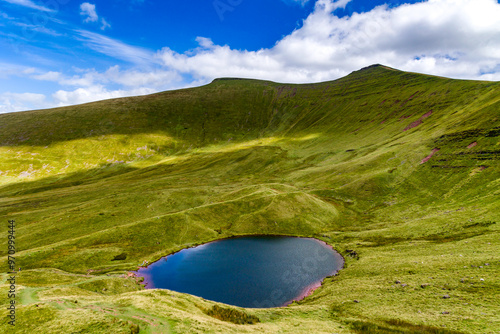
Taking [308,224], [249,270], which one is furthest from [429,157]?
[249,270]

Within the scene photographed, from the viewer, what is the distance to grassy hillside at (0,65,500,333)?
29500 mm

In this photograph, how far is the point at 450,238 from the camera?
183 ft

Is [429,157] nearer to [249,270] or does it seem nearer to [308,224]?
[308,224]

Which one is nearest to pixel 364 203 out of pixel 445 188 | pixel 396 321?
pixel 445 188

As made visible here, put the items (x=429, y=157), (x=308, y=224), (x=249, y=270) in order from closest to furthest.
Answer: (x=249, y=270) → (x=308, y=224) → (x=429, y=157)

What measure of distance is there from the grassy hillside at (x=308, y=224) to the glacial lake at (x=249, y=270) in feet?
15.7

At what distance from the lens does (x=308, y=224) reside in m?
86.9

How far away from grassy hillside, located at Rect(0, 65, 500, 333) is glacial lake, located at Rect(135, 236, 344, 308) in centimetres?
479

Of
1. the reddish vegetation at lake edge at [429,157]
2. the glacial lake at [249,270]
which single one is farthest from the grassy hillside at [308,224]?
the glacial lake at [249,270]

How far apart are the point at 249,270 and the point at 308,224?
115 ft

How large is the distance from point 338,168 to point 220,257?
9456cm

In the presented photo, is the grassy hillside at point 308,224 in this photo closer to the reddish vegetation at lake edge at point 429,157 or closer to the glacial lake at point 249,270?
the reddish vegetation at lake edge at point 429,157

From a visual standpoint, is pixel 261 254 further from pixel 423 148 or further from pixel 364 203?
pixel 423 148

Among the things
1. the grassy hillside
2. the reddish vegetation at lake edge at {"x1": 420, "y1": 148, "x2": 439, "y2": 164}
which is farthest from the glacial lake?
the reddish vegetation at lake edge at {"x1": 420, "y1": 148, "x2": 439, "y2": 164}
